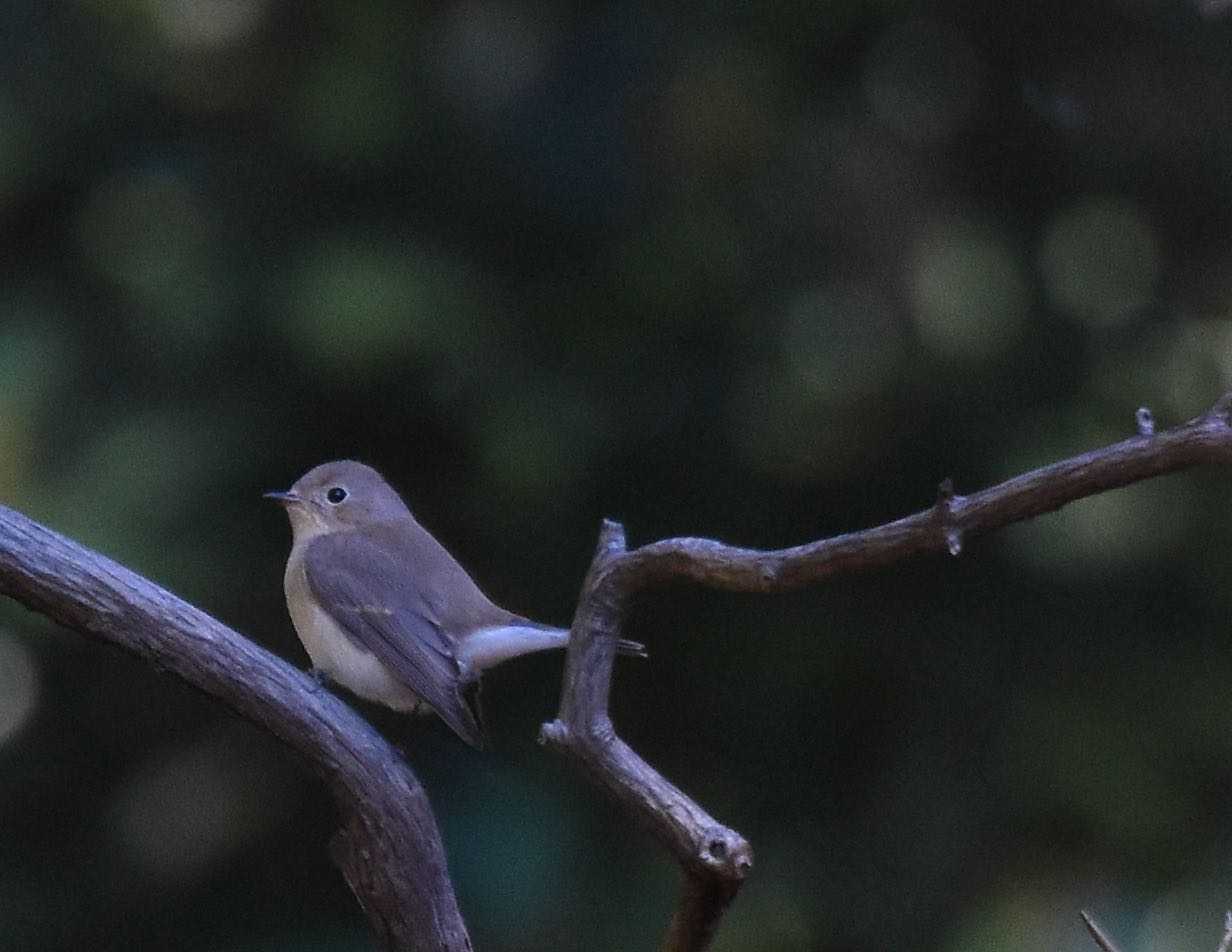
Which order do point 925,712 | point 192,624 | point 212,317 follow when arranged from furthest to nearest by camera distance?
point 925,712 → point 212,317 → point 192,624

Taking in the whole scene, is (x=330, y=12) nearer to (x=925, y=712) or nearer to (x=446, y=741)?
(x=446, y=741)

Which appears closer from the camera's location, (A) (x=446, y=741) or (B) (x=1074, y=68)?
(A) (x=446, y=741)

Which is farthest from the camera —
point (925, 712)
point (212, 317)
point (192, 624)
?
point (925, 712)

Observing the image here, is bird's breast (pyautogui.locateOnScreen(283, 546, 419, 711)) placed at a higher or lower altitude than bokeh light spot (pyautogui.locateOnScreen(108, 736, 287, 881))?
higher

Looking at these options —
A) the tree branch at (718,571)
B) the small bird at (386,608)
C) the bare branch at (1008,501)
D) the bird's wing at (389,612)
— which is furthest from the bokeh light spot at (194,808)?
the bare branch at (1008,501)

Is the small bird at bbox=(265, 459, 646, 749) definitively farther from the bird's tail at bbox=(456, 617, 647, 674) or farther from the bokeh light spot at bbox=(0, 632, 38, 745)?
the bokeh light spot at bbox=(0, 632, 38, 745)

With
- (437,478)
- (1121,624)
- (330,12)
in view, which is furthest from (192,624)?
(1121,624)

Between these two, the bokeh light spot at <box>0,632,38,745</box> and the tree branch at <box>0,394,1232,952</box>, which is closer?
the tree branch at <box>0,394,1232,952</box>

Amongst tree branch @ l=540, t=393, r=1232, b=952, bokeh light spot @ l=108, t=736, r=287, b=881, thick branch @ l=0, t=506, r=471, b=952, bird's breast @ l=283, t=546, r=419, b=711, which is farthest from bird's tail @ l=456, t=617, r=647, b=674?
bokeh light spot @ l=108, t=736, r=287, b=881

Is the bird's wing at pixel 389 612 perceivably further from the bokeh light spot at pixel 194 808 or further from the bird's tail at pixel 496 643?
the bokeh light spot at pixel 194 808
